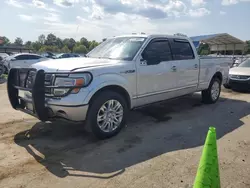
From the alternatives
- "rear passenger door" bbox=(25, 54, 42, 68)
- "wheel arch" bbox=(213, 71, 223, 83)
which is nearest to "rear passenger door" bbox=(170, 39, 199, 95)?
"wheel arch" bbox=(213, 71, 223, 83)

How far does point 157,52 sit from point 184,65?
1.02 m

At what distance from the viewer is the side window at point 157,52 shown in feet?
16.9

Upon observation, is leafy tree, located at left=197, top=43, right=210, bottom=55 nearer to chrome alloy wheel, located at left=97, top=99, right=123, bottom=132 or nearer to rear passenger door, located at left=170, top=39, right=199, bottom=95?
rear passenger door, located at left=170, top=39, right=199, bottom=95

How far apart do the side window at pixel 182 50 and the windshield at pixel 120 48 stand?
1030mm

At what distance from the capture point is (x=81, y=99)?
3984 millimetres

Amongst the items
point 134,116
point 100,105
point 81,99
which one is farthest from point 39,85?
point 134,116

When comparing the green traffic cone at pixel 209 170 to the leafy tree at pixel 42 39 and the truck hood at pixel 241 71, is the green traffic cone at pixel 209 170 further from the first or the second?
the leafy tree at pixel 42 39

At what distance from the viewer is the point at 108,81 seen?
434 cm

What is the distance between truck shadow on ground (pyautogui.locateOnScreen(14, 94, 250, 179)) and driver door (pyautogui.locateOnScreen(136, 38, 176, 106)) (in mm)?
647

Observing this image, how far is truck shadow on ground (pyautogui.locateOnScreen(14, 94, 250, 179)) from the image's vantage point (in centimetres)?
355

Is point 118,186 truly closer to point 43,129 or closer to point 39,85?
point 39,85

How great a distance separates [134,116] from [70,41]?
92.2 metres

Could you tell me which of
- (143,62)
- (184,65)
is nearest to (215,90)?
(184,65)

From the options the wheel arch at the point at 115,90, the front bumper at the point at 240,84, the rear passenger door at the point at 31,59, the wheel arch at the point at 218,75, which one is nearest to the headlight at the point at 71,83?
the wheel arch at the point at 115,90
